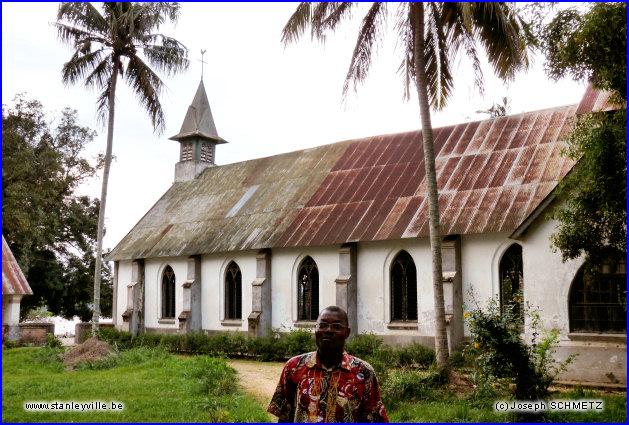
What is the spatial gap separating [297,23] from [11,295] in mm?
17894

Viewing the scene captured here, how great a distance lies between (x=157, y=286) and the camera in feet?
95.7

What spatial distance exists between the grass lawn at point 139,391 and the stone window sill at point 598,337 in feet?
25.9

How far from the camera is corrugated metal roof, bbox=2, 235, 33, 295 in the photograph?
2602 cm

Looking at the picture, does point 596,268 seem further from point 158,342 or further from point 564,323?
point 158,342

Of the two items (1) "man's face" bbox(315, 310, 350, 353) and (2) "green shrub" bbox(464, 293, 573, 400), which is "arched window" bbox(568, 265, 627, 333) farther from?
(1) "man's face" bbox(315, 310, 350, 353)

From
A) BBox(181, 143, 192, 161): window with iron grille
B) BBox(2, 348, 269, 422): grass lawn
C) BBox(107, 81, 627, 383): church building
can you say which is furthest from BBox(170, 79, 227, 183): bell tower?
BBox(2, 348, 269, 422): grass lawn

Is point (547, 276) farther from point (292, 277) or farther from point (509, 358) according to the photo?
point (292, 277)

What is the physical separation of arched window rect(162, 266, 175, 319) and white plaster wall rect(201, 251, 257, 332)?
2189mm

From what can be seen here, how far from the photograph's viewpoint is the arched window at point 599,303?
15.0 metres

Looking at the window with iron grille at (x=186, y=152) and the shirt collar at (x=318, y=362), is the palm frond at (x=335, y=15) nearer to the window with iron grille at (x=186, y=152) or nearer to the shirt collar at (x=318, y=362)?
the shirt collar at (x=318, y=362)

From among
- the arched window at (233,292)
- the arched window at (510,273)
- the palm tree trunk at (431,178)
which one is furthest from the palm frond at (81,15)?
the arched window at (510,273)

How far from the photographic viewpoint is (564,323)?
50.7 feet

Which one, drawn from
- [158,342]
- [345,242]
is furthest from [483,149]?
[158,342]

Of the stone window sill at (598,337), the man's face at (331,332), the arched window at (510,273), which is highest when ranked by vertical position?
the arched window at (510,273)
